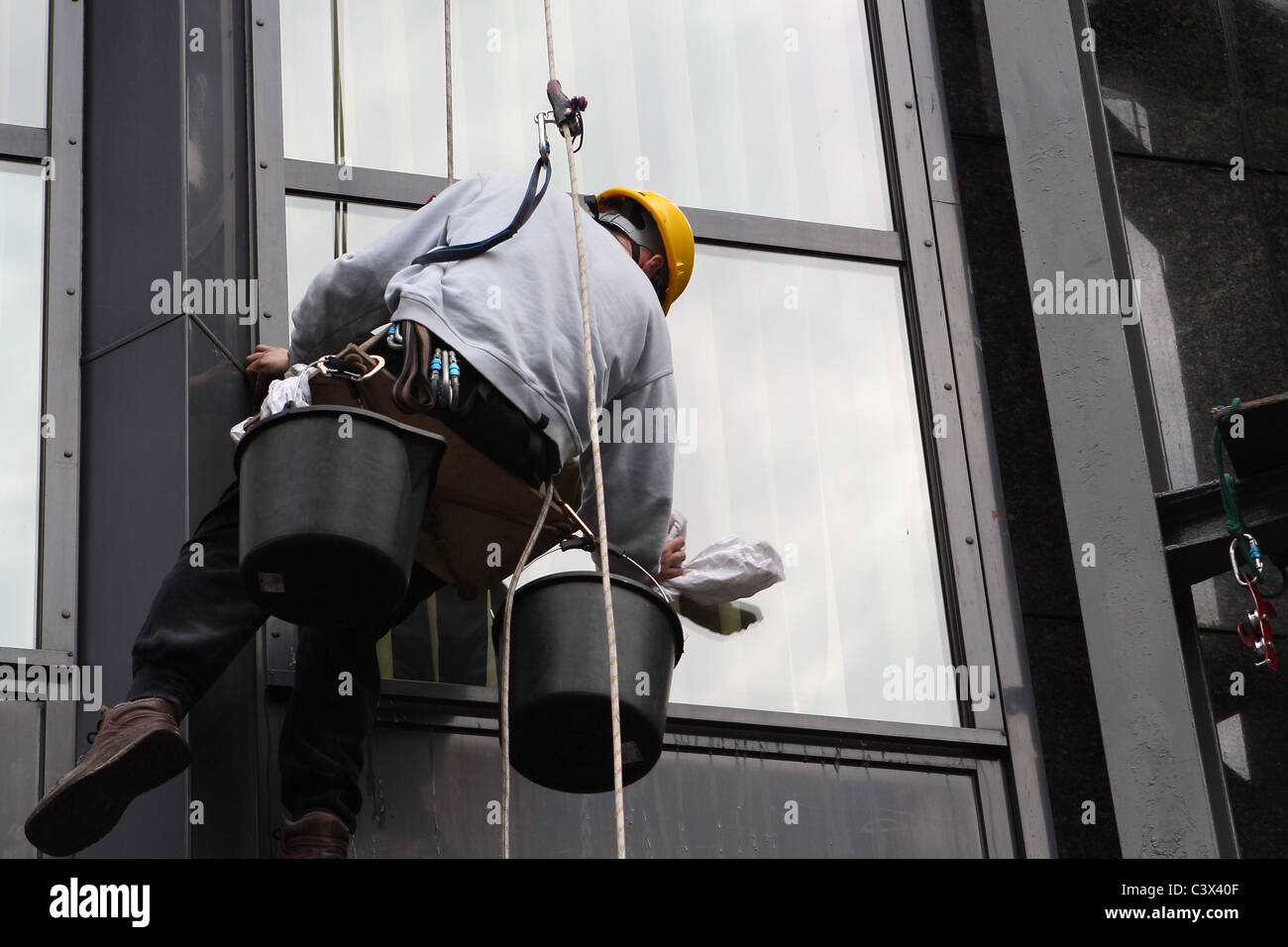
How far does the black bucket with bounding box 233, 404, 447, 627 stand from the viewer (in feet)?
14.9

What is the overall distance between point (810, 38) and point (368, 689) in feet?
11.6

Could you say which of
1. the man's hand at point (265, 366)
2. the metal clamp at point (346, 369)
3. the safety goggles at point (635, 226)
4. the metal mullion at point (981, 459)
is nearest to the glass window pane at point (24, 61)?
the man's hand at point (265, 366)

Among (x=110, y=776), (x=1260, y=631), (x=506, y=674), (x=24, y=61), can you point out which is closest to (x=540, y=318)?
(x=506, y=674)

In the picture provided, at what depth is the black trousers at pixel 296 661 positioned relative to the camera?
4.89m

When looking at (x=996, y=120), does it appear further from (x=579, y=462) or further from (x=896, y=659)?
(x=579, y=462)

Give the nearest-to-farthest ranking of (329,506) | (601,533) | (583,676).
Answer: (329,506) → (601,533) → (583,676)

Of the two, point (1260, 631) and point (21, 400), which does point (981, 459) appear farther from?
point (21, 400)

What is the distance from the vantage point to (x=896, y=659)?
6.80 meters

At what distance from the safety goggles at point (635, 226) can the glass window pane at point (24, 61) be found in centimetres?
186

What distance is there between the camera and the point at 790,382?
7117 mm

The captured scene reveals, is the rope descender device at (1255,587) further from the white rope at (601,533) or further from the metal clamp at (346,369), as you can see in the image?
the metal clamp at (346,369)

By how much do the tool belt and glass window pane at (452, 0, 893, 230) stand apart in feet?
6.40

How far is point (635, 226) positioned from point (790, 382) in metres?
1.03

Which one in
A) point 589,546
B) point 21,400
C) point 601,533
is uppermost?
point 21,400
